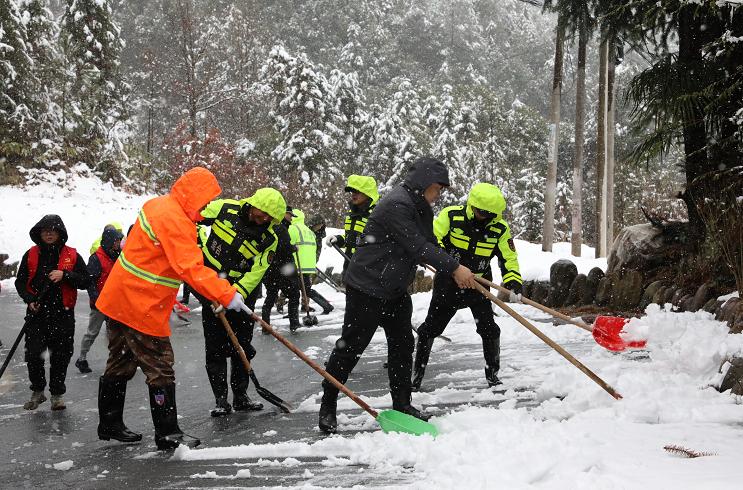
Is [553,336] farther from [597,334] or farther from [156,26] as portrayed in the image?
[156,26]

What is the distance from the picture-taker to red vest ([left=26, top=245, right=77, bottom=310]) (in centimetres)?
681

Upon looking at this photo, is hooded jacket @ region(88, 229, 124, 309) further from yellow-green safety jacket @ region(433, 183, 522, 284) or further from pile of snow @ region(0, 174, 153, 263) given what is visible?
pile of snow @ region(0, 174, 153, 263)

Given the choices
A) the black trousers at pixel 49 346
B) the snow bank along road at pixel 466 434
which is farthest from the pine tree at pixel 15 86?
the black trousers at pixel 49 346

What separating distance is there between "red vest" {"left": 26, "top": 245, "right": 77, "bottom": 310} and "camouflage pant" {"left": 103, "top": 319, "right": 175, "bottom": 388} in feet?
6.10

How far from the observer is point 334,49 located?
47.5 metres

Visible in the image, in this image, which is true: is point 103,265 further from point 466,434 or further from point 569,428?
point 569,428

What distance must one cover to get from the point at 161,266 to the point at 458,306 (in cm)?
284

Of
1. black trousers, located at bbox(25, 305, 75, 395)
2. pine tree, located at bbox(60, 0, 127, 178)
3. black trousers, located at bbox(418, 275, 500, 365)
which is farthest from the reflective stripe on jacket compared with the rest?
pine tree, located at bbox(60, 0, 127, 178)

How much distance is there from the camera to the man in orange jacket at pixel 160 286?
4875 millimetres

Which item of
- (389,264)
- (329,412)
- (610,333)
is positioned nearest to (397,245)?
(389,264)

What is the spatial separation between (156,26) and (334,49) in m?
11.0

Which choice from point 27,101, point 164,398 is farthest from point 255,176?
point 164,398

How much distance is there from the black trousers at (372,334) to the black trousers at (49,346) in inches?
108

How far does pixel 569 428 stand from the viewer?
15.0 feet
